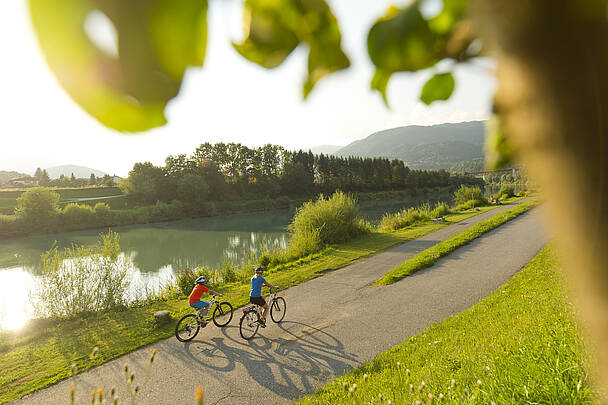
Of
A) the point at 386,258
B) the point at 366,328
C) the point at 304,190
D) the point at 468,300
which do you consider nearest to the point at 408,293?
the point at 468,300

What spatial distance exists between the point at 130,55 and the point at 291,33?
0.28 m

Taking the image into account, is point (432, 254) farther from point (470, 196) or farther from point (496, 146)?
point (470, 196)

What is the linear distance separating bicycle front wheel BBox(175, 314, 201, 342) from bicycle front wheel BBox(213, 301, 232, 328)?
25.7 inches

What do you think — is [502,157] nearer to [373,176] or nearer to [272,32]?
[272,32]

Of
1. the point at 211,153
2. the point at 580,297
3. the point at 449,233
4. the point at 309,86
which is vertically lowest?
the point at 449,233

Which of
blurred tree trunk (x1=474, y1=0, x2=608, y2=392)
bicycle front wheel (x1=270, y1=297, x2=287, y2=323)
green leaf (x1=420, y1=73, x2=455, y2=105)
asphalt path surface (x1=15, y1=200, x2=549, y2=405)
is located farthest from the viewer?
bicycle front wheel (x1=270, y1=297, x2=287, y2=323)

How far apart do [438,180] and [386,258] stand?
217ft

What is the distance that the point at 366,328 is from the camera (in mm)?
7730

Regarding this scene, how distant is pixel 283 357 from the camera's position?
22.1ft

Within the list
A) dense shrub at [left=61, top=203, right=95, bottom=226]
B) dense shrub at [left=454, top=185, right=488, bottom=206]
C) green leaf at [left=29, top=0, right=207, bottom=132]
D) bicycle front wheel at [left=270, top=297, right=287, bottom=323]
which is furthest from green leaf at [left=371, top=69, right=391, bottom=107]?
dense shrub at [left=61, top=203, right=95, bottom=226]

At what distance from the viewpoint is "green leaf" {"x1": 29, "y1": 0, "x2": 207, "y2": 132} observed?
376 mm

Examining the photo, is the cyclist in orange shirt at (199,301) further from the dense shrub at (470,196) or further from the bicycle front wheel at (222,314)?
the dense shrub at (470,196)

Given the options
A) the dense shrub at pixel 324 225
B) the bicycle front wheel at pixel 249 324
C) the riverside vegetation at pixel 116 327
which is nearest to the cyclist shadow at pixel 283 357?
the bicycle front wheel at pixel 249 324

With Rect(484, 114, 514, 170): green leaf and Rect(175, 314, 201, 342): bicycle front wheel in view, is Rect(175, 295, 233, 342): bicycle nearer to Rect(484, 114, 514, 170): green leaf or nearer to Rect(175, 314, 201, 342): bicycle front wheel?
Rect(175, 314, 201, 342): bicycle front wheel
